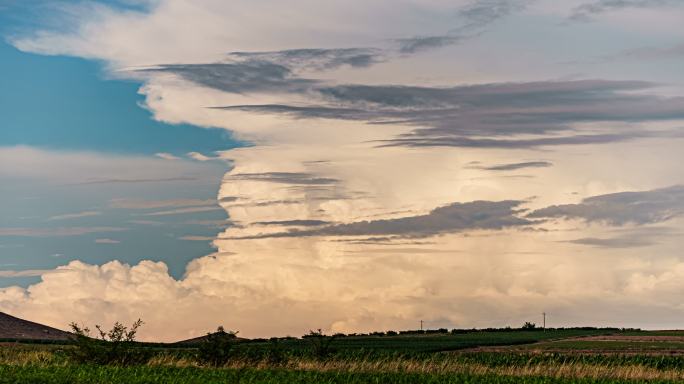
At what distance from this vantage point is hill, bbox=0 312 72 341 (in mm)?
117375

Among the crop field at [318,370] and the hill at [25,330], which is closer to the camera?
the crop field at [318,370]

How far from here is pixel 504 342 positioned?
327ft

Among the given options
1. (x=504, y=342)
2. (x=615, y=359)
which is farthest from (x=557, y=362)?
(x=504, y=342)

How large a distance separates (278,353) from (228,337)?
2.83 meters

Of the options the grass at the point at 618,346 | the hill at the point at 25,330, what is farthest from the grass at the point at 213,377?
the hill at the point at 25,330

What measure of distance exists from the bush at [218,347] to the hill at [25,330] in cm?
7281

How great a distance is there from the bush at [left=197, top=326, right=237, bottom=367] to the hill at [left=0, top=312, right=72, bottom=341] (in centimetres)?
7281

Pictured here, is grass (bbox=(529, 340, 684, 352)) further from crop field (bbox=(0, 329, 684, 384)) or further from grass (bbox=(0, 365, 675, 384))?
grass (bbox=(0, 365, 675, 384))

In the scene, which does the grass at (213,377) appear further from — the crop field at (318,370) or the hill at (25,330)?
the hill at (25,330)

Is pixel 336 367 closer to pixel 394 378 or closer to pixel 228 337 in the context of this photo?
pixel 228 337

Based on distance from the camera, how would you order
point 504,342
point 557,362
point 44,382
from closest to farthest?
point 44,382 → point 557,362 → point 504,342

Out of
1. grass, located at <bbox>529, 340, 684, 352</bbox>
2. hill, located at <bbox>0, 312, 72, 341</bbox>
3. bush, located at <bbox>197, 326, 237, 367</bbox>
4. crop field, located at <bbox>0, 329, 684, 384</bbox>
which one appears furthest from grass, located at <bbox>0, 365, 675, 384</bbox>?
hill, located at <bbox>0, 312, 72, 341</bbox>

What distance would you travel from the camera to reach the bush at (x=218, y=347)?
49.2 metres

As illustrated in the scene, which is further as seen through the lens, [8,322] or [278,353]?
[8,322]
